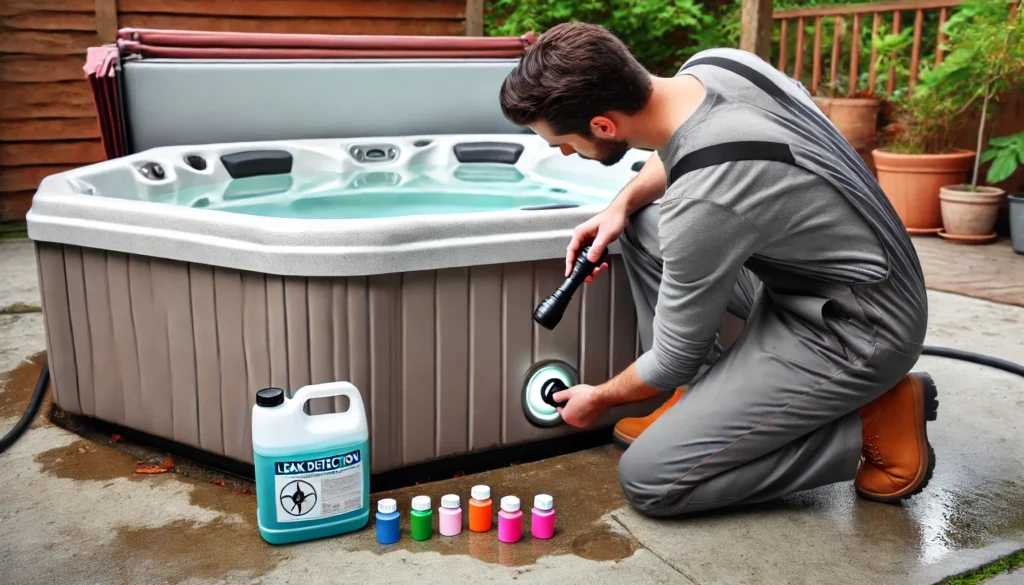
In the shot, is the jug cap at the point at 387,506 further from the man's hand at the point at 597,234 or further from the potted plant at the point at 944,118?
the potted plant at the point at 944,118

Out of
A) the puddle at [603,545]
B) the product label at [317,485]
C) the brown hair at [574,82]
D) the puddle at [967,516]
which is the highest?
the brown hair at [574,82]

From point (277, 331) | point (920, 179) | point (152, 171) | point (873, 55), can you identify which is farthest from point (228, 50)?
point (873, 55)

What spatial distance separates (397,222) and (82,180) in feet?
3.24

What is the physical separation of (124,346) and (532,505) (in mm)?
914

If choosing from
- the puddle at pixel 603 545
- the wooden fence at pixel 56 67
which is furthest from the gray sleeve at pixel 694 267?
the wooden fence at pixel 56 67

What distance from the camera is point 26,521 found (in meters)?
Result: 1.62

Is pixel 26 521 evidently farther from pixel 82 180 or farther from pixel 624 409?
pixel 624 409

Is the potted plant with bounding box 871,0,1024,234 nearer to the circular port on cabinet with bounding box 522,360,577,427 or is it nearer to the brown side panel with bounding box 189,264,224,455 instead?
the circular port on cabinet with bounding box 522,360,577,427

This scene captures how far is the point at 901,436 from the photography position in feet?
5.46

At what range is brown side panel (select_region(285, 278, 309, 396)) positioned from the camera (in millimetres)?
1618

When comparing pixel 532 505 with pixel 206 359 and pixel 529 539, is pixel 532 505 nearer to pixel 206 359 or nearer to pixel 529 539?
pixel 529 539

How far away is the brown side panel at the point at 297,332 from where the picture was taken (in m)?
1.62

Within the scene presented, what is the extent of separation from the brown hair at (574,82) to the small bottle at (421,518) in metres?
0.67

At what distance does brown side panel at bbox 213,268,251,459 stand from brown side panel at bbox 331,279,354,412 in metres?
0.19
